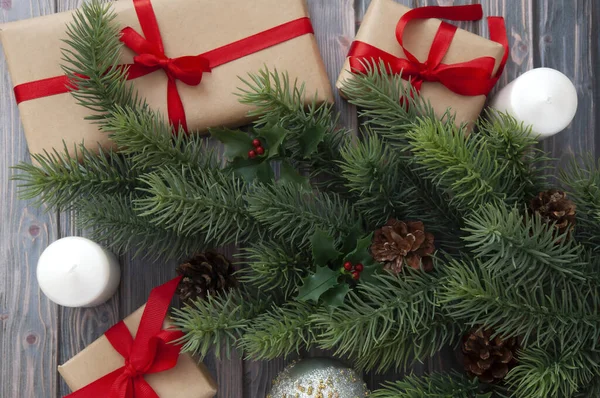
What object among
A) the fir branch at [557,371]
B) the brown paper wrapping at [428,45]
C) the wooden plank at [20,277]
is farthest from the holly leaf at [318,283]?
the wooden plank at [20,277]

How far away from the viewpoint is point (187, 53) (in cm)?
85

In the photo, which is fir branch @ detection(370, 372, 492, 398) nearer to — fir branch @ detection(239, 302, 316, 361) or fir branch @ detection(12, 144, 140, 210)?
fir branch @ detection(239, 302, 316, 361)

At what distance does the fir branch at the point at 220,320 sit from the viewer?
63 centimetres

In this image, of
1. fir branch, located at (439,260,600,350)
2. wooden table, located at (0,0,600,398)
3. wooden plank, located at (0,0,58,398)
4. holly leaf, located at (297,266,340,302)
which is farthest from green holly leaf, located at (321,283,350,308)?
wooden plank, located at (0,0,58,398)

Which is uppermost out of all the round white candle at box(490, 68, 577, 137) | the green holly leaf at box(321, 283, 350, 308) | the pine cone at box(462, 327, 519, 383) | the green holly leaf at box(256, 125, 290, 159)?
the green holly leaf at box(256, 125, 290, 159)

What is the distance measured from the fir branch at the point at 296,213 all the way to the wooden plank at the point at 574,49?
0.51 metres

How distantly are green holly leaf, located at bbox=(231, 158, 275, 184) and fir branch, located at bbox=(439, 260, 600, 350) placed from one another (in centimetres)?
24

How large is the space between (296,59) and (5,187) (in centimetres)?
55

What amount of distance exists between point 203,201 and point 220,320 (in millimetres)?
148

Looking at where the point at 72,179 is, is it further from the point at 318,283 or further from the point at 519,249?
the point at 519,249

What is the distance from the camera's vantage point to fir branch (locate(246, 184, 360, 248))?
614mm

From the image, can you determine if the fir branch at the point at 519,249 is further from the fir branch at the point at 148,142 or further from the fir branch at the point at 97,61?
the fir branch at the point at 97,61

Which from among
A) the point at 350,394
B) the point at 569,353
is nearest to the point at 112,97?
the point at 350,394

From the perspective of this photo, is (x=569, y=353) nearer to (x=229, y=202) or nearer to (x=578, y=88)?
(x=229, y=202)
